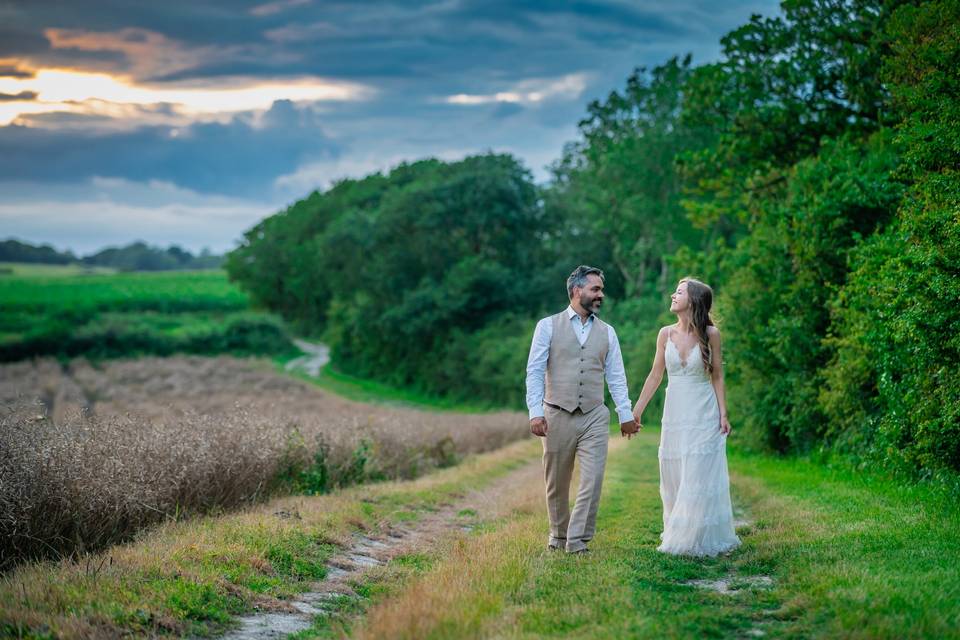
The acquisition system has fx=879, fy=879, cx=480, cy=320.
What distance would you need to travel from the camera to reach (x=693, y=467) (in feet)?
29.9

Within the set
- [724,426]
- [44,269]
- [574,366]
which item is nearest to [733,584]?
[724,426]

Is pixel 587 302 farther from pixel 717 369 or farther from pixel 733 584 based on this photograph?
pixel 733 584

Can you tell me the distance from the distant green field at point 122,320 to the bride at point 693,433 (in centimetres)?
6517

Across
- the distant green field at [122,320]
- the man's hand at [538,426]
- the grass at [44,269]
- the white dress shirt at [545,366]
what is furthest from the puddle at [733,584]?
the grass at [44,269]

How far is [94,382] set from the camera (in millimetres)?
46500

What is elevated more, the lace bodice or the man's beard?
the man's beard

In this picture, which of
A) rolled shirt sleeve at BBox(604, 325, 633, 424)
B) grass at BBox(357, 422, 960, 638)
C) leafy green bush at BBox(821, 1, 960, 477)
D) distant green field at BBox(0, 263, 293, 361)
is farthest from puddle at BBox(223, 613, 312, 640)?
distant green field at BBox(0, 263, 293, 361)

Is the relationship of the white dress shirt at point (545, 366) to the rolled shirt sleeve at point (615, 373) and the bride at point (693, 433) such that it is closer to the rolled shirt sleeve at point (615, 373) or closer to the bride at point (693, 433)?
the rolled shirt sleeve at point (615, 373)

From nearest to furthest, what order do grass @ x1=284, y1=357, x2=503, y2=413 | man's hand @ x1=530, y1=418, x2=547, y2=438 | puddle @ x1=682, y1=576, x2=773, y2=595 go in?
puddle @ x1=682, y1=576, x2=773, y2=595
man's hand @ x1=530, y1=418, x2=547, y2=438
grass @ x1=284, y1=357, x2=503, y2=413

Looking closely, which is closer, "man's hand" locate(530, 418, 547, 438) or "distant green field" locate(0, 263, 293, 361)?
"man's hand" locate(530, 418, 547, 438)

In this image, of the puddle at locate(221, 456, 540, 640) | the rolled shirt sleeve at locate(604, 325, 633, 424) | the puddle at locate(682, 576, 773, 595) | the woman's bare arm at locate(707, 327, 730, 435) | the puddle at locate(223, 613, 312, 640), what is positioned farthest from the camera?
the woman's bare arm at locate(707, 327, 730, 435)

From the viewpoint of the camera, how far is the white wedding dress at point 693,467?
8.98m

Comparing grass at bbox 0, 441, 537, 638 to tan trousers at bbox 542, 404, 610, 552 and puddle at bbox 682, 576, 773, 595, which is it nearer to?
tan trousers at bbox 542, 404, 610, 552

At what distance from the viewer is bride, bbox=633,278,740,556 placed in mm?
9000
